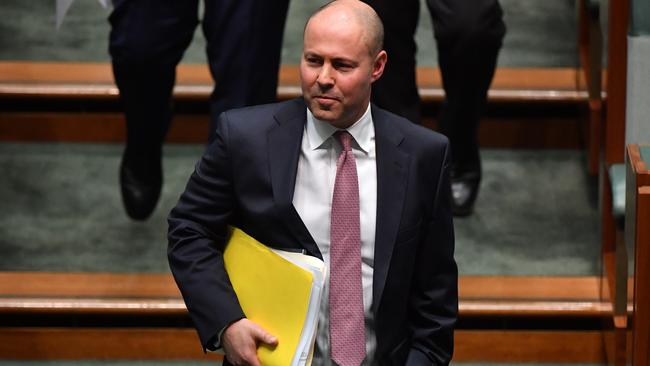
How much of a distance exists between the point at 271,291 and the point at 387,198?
0.15m

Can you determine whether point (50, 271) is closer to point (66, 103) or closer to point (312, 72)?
point (66, 103)

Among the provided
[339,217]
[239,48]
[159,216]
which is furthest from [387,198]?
[159,216]

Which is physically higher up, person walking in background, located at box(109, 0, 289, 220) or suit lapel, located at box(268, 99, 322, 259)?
suit lapel, located at box(268, 99, 322, 259)

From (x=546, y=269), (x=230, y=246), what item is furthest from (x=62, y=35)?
(x=230, y=246)

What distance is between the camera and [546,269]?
Result: 2326 millimetres

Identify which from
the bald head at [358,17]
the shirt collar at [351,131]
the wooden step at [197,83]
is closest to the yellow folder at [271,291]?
the shirt collar at [351,131]

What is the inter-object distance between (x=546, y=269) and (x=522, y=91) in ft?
1.19

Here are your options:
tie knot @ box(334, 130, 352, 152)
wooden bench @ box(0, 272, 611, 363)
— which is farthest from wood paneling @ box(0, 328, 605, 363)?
tie knot @ box(334, 130, 352, 152)

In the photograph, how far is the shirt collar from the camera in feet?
5.06

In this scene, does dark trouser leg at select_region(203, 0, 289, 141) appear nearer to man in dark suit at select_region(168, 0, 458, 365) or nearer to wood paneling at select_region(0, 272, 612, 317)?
wood paneling at select_region(0, 272, 612, 317)

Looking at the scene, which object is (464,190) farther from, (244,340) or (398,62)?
(244,340)

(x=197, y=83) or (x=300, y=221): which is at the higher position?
(x=300, y=221)

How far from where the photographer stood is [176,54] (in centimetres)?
221

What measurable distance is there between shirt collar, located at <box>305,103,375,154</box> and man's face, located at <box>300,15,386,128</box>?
0.04m
